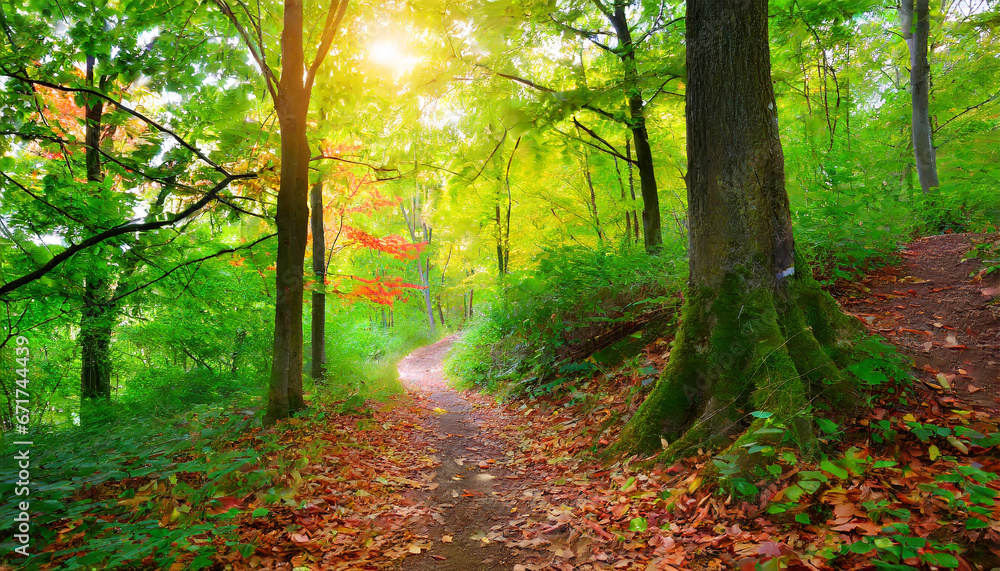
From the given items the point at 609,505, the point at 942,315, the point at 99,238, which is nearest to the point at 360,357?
the point at 99,238

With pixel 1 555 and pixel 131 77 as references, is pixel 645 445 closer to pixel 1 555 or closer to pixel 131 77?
pixel 1 555

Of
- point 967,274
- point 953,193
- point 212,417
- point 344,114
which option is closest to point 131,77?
point 344,114

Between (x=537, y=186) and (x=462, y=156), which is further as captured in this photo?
(x=537, y=186)

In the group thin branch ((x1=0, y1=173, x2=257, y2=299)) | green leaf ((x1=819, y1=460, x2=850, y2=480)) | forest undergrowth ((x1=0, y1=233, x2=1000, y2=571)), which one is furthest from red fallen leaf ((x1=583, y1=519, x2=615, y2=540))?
thin branch ((x1=0, y1=173, x2=257, y2=299))

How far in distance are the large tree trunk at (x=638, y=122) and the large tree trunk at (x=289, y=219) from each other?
437cm

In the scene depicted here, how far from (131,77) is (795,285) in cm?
722

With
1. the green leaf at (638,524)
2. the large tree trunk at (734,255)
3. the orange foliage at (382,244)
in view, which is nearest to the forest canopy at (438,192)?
the large tree trunk at (734,255)

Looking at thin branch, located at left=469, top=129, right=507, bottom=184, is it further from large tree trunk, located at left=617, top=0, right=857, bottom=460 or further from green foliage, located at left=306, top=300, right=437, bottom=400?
green foliage, located at left=306, top=300, right=437, bottom=400

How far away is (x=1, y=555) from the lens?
7.27 feet

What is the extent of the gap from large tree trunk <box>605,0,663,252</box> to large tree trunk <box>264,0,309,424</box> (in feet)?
14.3

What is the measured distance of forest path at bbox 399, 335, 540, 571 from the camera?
9.14ft

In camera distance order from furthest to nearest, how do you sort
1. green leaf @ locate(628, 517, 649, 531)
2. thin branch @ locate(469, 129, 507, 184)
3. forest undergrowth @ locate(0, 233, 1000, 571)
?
thin branch @ locate(469, 129, 507, 184) → green leaf @ locate(628, 517, 649, 531) → forest undergrowth @ locate(0, 233, 1000, 571)

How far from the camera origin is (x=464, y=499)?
149 inches

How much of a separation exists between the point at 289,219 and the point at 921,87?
1132cm
